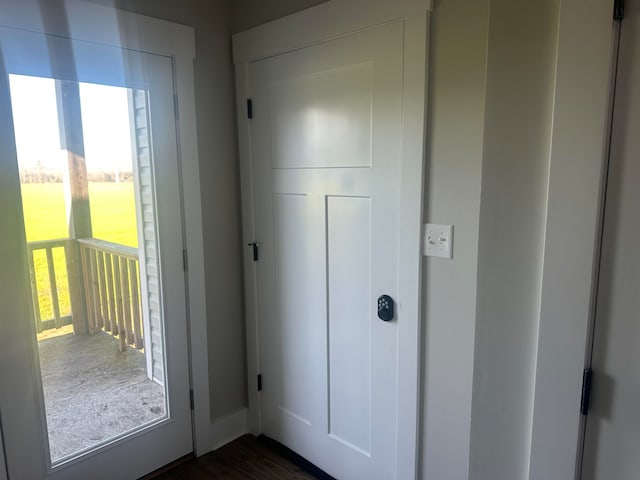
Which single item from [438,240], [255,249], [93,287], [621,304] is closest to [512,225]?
[621,304]

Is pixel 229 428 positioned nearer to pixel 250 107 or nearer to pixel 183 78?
pixel 250 107

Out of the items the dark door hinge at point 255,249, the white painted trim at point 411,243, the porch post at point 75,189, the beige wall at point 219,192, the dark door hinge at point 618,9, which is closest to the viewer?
the dark door hinge at point 618,9

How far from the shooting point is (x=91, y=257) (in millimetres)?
1924

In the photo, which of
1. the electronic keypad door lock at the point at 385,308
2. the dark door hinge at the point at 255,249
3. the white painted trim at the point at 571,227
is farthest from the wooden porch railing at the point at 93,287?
the white painted trim at the point at 571,227

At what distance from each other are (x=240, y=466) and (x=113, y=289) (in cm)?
111

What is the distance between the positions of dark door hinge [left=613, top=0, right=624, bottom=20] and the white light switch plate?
753 mm

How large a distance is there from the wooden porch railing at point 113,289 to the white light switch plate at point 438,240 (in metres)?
1.35

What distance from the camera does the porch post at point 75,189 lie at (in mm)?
1777

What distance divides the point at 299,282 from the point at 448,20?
127 centimetres

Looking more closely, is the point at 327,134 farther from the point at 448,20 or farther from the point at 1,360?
the point at 1,360

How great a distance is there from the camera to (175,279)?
215cm

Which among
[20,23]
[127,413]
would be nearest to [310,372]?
[127,413]

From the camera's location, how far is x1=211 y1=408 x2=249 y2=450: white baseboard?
2.40 meters

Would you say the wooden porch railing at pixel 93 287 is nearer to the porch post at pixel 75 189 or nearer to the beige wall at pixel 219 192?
the porch post at pixel 75 189
